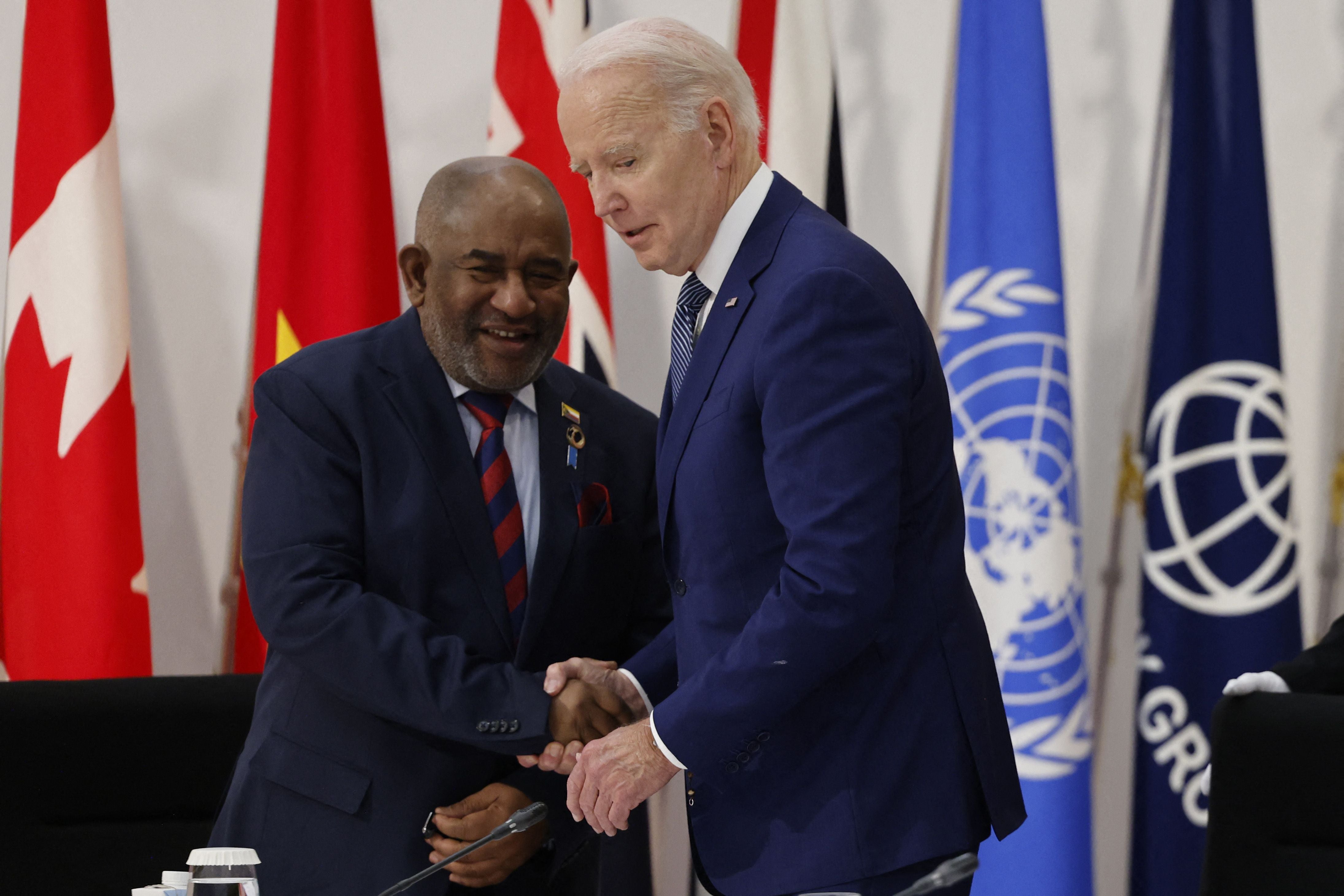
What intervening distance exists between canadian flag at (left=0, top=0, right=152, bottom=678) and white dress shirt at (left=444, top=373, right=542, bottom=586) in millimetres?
1347

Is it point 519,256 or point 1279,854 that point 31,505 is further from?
point 1279,854

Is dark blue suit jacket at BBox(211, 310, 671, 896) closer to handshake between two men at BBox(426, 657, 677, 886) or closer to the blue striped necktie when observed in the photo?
handshake between two men at BBox(426, 657, 677, 886)

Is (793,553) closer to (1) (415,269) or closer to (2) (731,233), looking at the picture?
(2) (731,233)

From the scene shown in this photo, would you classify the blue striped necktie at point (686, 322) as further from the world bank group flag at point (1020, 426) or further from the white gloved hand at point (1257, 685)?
the world bank group flag at point (1020, 426)

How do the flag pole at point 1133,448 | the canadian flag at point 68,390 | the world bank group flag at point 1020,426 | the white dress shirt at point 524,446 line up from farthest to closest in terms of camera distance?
the flag pole at point 1133,448
the world bank group flag at point 1020,426
the canadian flag at point 68,390
the white dress shirt at point 524,446

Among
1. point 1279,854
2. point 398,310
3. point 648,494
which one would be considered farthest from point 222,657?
point 1279,854

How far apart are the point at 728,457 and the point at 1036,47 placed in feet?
7.62

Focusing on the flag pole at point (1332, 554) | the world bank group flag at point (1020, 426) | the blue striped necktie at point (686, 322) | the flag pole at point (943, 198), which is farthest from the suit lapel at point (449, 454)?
the flag pole at point (1332, 554)

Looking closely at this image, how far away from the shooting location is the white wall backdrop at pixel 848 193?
3674 mm

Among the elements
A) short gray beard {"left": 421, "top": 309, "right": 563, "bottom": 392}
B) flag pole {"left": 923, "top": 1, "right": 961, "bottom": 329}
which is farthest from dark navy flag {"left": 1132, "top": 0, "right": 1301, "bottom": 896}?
short gray beard {"left": 421, "top": 309, "right": 563, "bottom": 392}

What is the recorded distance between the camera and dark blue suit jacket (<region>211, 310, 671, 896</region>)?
2.04 m

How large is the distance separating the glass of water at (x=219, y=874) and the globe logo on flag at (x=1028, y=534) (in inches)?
89.9

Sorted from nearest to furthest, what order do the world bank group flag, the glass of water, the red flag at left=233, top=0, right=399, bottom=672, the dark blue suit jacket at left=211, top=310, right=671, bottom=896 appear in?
the glass of water → the dark blue suit jacket at left=211, top=310, right=671, bottom=896 → the world bank group flag → the red flag at left=233, top=0, right=399, bottom=672

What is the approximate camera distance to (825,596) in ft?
4.91
